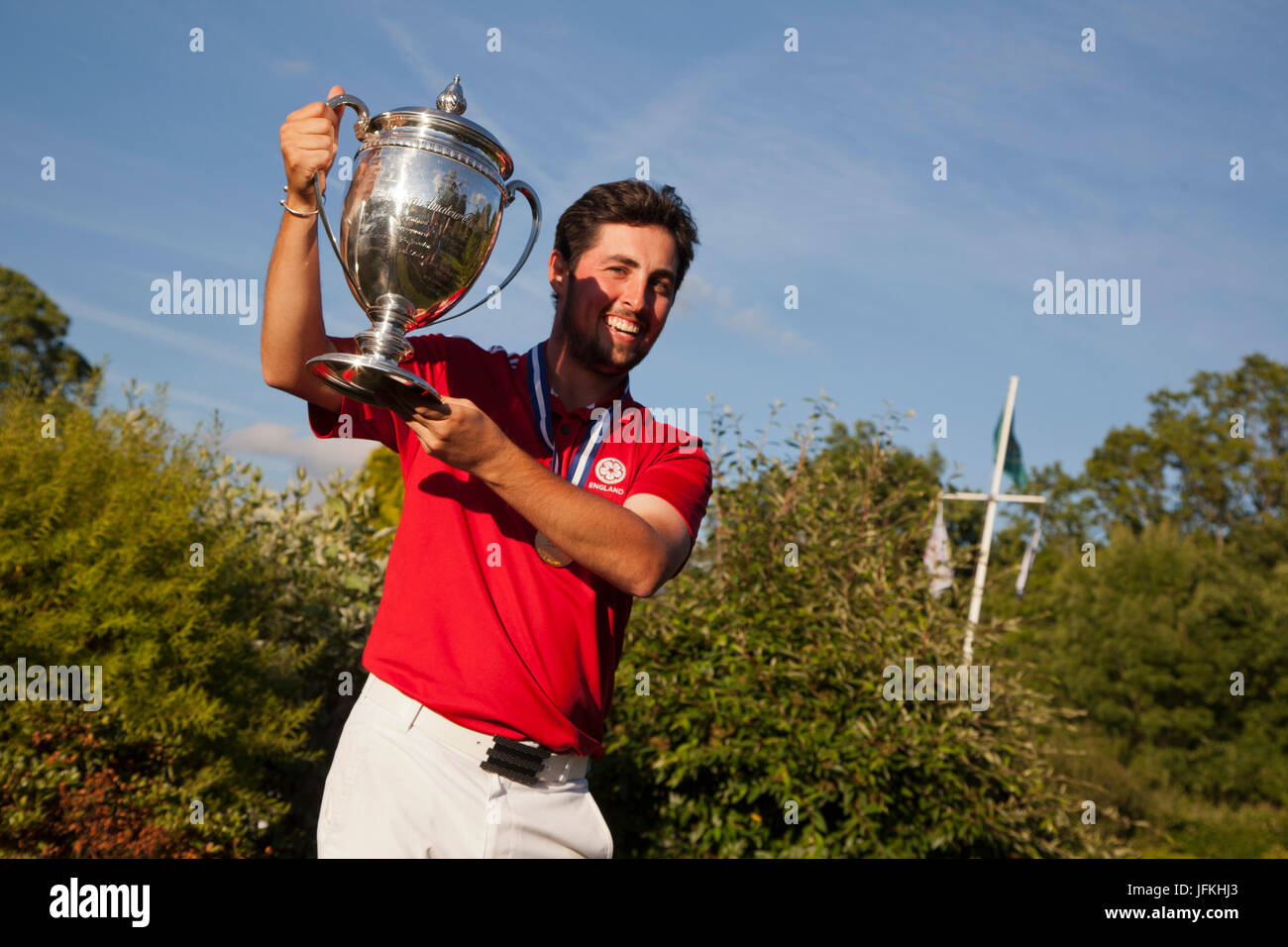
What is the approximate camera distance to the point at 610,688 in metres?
2.67

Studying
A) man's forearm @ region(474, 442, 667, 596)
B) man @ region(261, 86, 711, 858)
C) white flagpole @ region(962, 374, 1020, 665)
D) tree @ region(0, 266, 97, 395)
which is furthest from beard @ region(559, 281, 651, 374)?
tree @ region(0, 266, 97, 395)

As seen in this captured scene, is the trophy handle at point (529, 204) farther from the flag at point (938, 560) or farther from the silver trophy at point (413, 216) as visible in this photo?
the flag at point (938, 560)

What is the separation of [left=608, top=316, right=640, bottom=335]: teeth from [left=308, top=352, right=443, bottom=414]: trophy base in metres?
0.90

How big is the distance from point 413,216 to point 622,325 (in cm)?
69

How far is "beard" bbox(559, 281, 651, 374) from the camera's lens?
274 centimetres

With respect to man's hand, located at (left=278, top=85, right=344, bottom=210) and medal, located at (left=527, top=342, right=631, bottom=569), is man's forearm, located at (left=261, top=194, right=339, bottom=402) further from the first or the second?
Result: medal, located at (left=527, top=342, right=631, bottom=569)

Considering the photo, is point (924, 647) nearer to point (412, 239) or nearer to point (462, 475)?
point (462, 475)

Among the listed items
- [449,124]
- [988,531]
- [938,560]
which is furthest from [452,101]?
[988,531]

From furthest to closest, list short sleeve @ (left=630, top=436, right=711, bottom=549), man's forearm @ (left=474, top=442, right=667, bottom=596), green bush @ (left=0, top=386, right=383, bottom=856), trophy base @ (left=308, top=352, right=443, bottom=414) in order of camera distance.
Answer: green bush @ (left=0, top=386, right=383, bottom=856) < short sleeve @ (left=630, top=436, right=711, bottom=549) < man's forearm @ (left=474, top=442, right=667, bottom=596) < trophy base @ (left=308, top=352, right=443, bottom=414)

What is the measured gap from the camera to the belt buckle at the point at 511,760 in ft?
7.68

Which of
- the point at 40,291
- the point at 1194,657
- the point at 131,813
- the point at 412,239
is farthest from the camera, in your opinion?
the point at 40,291

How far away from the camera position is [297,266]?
2.28 m
